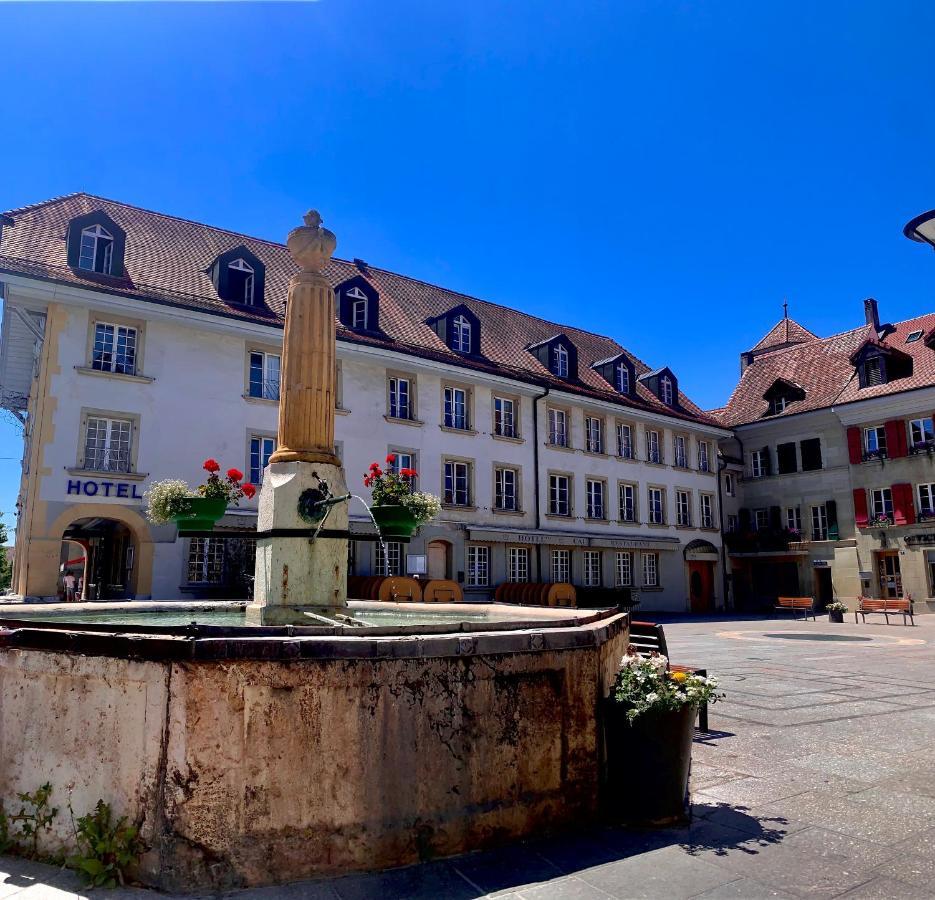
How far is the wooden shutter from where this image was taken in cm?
3400

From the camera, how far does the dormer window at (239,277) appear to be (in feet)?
78.3

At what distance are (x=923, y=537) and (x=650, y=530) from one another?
11.3 metres

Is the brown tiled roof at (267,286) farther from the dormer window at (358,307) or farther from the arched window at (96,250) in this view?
the dormer window at (358,307)

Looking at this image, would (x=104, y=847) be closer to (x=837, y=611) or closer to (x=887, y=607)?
(x=887, y=607)

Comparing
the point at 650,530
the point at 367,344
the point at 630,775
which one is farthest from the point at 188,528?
the point at 650,530

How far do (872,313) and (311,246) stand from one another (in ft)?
136

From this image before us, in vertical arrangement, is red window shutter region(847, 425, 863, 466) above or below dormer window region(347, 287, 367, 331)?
below

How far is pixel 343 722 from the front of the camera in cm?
398

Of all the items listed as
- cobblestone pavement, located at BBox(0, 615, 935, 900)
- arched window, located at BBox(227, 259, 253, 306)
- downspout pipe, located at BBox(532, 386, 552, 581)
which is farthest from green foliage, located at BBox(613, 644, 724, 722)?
downspout pipe, located at BBox(532, 386, 552, 581)

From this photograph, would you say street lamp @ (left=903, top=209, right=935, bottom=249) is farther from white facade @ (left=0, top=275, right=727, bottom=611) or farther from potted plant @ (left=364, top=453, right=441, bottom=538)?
white facade @ (left=0, top=275, right=727, bottom=611)

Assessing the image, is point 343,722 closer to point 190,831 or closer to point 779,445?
point 190,831

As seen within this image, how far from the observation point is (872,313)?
41.1 meters

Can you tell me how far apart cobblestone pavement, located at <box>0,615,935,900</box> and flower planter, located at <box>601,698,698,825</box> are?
151mm

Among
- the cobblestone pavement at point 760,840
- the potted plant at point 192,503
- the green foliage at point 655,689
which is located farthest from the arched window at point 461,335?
the green foliage at point 655,689
